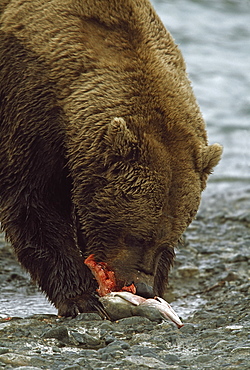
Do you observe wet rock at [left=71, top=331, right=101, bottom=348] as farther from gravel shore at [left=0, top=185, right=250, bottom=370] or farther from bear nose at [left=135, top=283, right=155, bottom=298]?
bear nose at [left=135, top=283, right=155, bottom=298]

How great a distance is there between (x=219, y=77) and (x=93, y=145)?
1018 cm

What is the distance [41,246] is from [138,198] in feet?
3.25

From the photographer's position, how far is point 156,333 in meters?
5.02

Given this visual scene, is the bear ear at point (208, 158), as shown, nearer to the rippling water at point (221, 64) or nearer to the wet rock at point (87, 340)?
the wet rock at point (87, 340)

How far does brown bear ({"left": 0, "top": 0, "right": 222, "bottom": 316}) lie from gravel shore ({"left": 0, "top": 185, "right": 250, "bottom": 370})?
0.35 meters

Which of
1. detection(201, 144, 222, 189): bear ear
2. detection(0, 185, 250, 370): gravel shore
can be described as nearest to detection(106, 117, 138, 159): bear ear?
detection(201, 144, 222, 189): bear ear

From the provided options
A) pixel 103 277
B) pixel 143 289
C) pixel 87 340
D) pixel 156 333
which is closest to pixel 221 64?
pixel 103 277

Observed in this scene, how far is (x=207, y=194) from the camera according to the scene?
10367 millimetres

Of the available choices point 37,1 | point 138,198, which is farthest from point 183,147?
point 37,1

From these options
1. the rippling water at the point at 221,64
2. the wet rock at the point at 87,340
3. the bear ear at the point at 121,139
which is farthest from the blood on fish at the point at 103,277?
the rippling water at the point at 221,64

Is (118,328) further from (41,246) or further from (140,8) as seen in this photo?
(140,8)

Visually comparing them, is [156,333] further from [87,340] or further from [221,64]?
[221,64]

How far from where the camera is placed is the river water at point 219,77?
34.5 ft

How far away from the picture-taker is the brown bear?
5.09 metres
